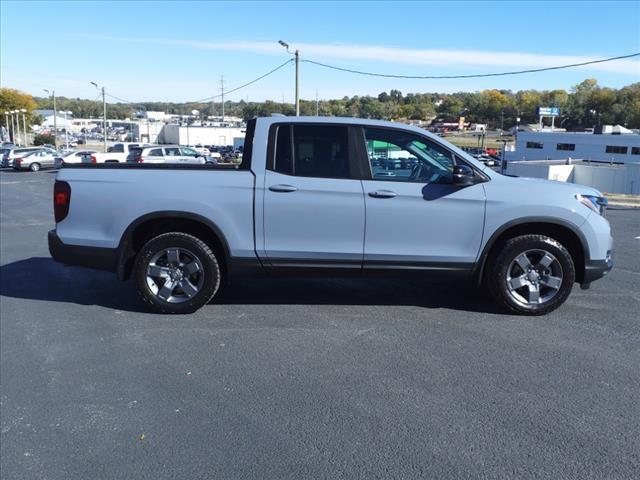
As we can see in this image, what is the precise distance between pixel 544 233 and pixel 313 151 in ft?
7.54

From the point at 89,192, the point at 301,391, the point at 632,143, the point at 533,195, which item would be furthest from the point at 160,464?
the point at 632,143

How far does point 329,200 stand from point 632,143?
6606cm

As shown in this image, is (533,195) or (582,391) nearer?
(582,391)

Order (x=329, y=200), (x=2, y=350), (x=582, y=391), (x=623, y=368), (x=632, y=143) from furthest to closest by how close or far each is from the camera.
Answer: (x=632, y=143), (x=329, y=200), (x=2, y=350), (x=623, y=368), (x=582, y=391)

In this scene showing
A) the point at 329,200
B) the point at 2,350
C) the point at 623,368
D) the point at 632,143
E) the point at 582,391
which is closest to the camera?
the point at 582,391

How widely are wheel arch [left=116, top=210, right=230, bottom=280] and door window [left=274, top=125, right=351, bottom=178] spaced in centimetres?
85

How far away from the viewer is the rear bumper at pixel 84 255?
5.28 meters

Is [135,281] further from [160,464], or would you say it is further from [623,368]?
[623,368]

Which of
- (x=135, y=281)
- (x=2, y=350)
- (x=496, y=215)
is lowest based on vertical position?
(x=2, y=350)

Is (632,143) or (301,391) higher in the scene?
(632,143)

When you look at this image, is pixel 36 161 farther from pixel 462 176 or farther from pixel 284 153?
pixel 462 176

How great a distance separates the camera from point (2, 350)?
15.1 feet

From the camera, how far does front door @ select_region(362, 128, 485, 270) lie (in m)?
5.07

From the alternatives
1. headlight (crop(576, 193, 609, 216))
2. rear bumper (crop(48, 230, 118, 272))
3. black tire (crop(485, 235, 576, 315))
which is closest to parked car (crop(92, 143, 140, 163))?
rear bumper (crop(48, 230, 118, 272))
